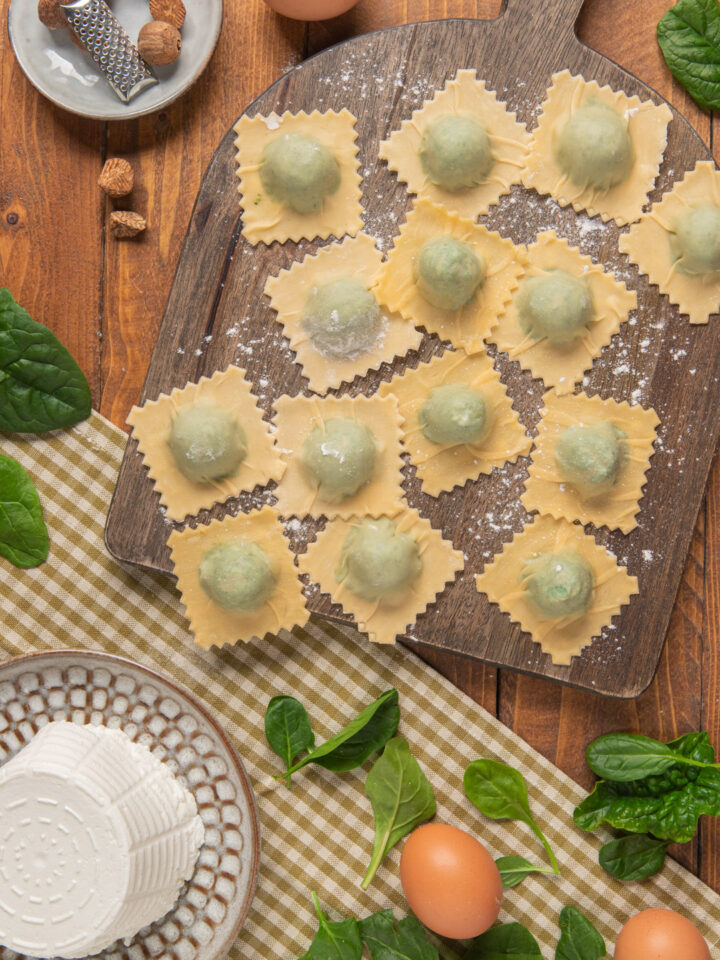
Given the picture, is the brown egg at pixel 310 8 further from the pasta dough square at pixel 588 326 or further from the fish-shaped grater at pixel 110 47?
the pasta dough square at pixel 588 326

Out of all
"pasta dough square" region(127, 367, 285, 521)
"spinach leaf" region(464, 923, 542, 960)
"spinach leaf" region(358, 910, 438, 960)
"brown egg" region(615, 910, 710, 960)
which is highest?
"pasta dough square" region(127, 367, 285, 521)

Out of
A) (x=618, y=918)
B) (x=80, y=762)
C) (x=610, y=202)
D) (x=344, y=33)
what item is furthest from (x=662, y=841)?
(x=344, y=33)

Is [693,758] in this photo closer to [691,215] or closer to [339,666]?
[339,666]

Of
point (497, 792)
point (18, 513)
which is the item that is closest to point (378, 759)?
point (497, 792)

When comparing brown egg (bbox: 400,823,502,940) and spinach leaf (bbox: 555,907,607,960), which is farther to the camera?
spinach leaf (bbox: 555,907,607,960)

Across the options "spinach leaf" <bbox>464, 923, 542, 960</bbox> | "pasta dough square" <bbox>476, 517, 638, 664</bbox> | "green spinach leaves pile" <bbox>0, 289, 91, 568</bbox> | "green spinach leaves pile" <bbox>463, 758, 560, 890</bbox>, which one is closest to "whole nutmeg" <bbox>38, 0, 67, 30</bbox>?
"green spinach leaves pile" <bbox>0, 289, 91, 568</bbox>

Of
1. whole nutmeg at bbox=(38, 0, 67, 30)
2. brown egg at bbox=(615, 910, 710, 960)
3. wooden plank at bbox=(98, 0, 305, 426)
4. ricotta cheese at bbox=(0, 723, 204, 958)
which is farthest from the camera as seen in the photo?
wooden plank at bbox=(98, 0, 305, 426)

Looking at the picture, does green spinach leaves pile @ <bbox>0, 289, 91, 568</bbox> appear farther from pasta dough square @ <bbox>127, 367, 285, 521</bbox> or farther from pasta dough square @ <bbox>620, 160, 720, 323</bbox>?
pasta dough square @ <bbox>620, 160, 720, 323</bbox>

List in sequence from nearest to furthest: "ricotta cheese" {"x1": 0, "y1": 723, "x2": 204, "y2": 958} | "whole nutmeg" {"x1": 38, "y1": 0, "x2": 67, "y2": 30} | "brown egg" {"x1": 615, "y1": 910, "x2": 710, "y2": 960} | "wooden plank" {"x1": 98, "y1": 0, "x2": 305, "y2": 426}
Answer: "ricotta cheese" {"x1": 0, "y1": 723, "x2": 204, "y2": 958} < "brown egg" {"x1": 615, "y1": 910, "x2": 710, "y2": 960} < "whole nutmeg" {"x1": 38, "y1": 0, "x2": 67, "y2": 30} < "wooden plank" {"x1": 98, "y1": 0, "x2": 305, "y2": 426}
